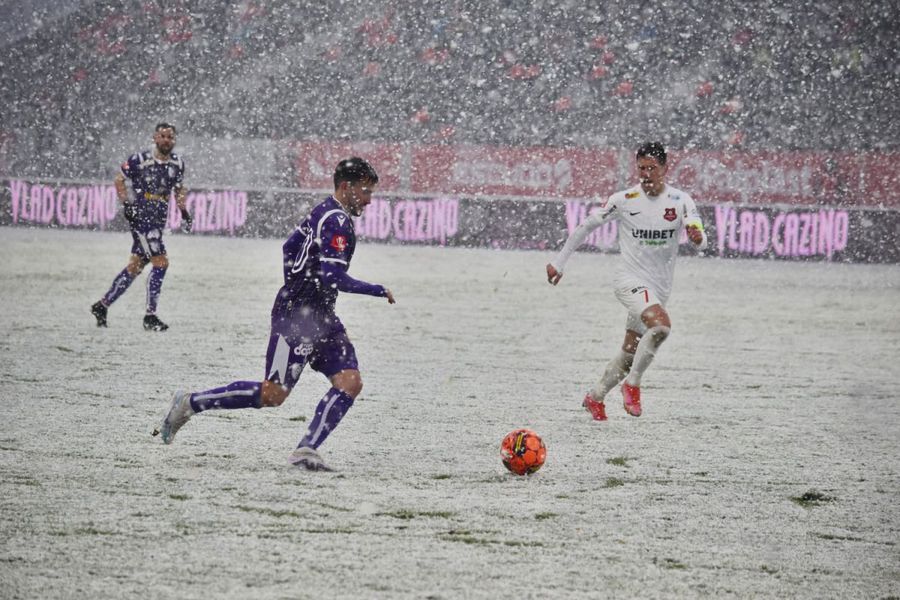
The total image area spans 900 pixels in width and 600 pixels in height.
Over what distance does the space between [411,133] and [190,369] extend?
19.8 metres

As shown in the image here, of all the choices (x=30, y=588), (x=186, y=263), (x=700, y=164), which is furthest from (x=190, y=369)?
(x=700, y=164)

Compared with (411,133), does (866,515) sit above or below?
below

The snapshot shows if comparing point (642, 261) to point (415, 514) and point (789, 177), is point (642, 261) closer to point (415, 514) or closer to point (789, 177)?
point (415, 514)

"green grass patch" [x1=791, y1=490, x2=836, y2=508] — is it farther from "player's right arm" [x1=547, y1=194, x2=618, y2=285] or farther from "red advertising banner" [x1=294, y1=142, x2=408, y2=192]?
"red advertising banner" [x1=294, y1=142, x2=408, y2=192]

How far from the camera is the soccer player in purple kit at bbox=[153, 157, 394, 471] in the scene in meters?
5.34

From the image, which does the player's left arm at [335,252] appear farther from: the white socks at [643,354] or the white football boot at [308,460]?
the white socks at [643,354]

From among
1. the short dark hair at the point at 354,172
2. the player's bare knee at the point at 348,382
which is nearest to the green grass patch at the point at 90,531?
the player's bare knee at the point at 348,382

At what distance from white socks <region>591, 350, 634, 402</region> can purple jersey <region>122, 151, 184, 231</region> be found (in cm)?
528

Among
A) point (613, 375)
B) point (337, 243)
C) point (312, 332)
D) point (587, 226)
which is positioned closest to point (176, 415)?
point (312, 332)

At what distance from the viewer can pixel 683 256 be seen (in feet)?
74.2

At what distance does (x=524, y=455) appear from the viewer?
213 inches

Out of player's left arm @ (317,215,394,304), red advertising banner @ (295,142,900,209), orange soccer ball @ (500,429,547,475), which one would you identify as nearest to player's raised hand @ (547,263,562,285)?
orange soccer ball @ (500,429,547,475)

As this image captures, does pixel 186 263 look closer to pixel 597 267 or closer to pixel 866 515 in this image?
pixel 597 267

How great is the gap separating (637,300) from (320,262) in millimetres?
2629
